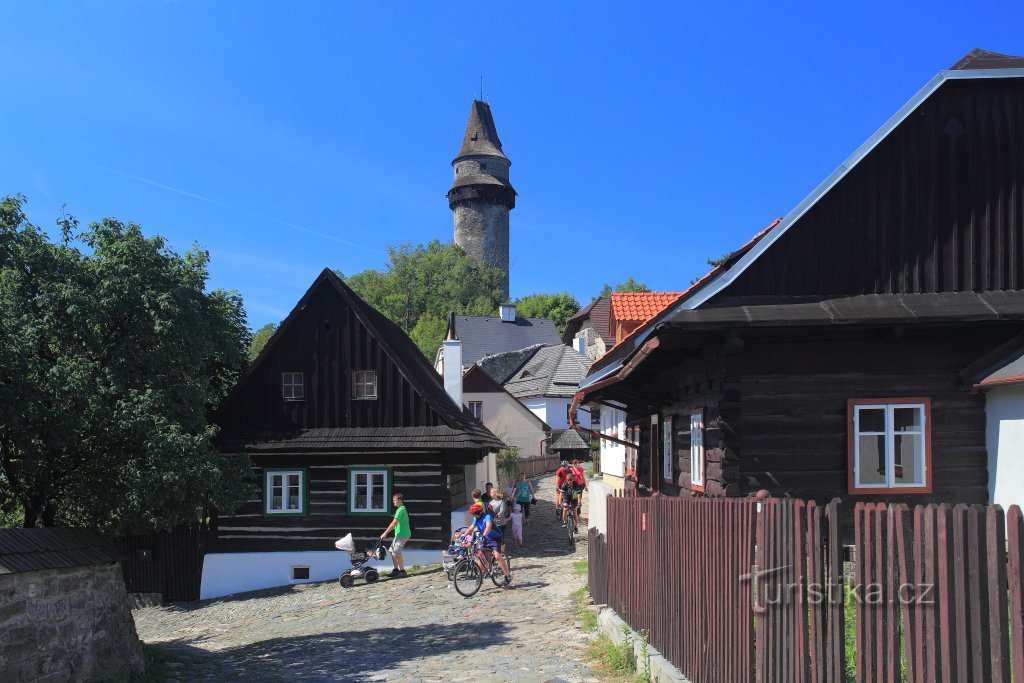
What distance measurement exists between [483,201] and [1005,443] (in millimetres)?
88560

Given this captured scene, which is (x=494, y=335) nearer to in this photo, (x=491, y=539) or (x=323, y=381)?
(x=323, y=381)

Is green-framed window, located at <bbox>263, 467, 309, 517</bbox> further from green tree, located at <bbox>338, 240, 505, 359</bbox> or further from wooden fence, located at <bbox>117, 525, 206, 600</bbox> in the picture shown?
green tree, located at <bbox>338, 240, 505, 359</bbox>

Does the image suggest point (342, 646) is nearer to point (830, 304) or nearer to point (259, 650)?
point (259, 650)

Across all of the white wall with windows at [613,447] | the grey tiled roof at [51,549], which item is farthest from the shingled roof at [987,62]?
the white wall with windows at [613,447]

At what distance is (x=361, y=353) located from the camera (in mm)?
21672

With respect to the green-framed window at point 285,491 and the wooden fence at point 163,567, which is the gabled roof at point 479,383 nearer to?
the green-framed window at point 285,491

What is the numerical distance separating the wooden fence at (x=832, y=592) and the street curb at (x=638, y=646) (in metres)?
0.12

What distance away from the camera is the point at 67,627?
902 cm

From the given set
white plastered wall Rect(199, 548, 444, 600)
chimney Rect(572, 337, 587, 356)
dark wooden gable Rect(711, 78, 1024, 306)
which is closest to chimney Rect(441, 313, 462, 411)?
white plastered wall Rect(199, 548, 444, 600)

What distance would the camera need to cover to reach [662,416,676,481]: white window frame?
51.1 ft

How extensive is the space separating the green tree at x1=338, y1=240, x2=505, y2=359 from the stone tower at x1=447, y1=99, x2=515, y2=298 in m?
1.53

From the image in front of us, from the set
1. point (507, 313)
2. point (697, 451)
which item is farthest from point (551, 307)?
point (697, 451)

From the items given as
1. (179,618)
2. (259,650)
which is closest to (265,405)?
(179,618)

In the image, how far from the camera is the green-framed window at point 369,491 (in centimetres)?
2077
